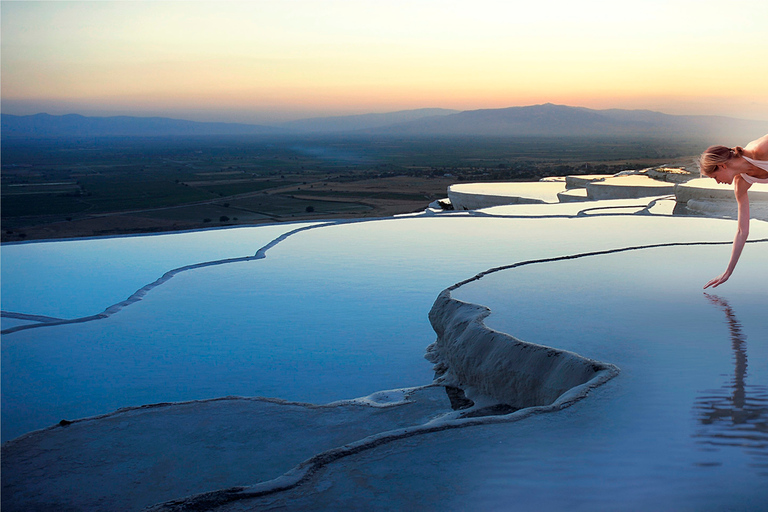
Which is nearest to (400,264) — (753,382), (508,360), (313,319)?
(313,319)

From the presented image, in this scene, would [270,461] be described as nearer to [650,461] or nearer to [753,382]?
[650,461]

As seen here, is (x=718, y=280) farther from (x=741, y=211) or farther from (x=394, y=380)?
(x=394, y=380)

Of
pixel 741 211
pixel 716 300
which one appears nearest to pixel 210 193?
pixel 716 300

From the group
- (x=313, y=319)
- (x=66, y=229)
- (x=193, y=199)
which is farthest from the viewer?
(x=193, y=199)

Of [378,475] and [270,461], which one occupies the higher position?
[378,475]

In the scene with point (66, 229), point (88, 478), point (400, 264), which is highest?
point (400, 264)

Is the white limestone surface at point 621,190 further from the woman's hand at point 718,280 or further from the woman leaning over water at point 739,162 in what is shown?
the woman leaning over water at point 739,162

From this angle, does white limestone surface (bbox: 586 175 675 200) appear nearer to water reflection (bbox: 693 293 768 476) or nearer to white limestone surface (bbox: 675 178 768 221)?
white limestone surface (bbox: 675 178 768 221)

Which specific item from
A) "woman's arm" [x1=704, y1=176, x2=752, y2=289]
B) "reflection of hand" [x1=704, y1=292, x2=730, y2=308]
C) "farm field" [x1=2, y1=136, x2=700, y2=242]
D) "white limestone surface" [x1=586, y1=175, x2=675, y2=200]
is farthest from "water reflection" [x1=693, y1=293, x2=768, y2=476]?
"farm field" [x1=2, y1=136, x2=700, y2=242]

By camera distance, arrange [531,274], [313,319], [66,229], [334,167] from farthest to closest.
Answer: [334,167], [66,229], [313,319], [531,274]
